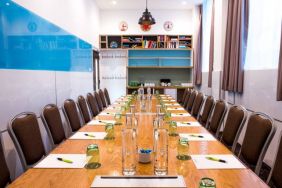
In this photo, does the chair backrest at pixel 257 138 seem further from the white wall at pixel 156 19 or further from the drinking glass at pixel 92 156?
the white wall at pixel 156 19

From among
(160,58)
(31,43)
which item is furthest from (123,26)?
(31,43)

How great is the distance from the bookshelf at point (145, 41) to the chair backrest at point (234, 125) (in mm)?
5656

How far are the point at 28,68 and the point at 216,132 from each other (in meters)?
2.51

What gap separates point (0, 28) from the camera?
8.25 feet

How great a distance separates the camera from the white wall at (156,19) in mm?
7926

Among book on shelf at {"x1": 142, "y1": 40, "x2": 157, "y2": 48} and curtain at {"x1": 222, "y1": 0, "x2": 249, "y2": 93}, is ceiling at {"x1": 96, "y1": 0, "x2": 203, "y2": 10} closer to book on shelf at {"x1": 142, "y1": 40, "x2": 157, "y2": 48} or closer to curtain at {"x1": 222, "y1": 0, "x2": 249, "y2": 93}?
book on shelf at {"x1": 142, "y1": 40, "x2": 157, "y2": 48}

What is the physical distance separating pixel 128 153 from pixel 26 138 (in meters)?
0.97

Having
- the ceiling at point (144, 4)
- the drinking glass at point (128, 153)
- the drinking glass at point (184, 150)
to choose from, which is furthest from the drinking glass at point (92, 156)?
the ceiling at point (144, 4)

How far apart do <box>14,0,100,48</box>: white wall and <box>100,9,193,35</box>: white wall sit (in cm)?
52

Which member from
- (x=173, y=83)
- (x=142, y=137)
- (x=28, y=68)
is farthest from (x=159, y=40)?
(x=142, y=137)

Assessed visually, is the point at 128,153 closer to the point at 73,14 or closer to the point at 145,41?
the point at 73,14

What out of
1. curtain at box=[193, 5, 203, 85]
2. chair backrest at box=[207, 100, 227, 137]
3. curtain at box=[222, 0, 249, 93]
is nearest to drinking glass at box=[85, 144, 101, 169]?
chair backrest at box=[207, 100, 227, 137]

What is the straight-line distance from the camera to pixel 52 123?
7.94ft

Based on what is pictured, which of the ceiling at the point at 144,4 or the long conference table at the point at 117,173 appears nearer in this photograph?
the long conference table at the point at 117,173
